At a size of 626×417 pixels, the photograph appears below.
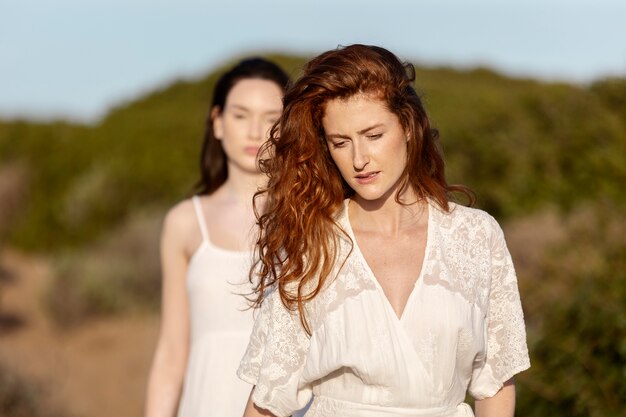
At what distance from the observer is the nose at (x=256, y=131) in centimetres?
478

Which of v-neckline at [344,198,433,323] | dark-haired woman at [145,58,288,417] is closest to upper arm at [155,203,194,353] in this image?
dark-haired woman at [145,58,288,417]

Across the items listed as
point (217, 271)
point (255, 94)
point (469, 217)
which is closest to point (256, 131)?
point (255, 94)

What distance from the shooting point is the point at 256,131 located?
4781 millimetres

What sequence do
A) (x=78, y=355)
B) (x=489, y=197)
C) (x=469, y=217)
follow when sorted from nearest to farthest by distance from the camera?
(x=469, y=217), (x=489, y=197), (x=78, y=355)

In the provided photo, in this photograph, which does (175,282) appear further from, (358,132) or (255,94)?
(358,132)

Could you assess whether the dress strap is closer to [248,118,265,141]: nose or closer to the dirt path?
[248,118,265,141]: nose

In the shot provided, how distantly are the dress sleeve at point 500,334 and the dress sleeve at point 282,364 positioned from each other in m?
0.52

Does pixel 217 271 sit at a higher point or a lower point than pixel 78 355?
higher

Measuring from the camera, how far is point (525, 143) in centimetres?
1334

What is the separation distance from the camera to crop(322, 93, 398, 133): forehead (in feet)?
10.4

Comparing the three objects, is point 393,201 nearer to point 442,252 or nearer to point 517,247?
point 442,252

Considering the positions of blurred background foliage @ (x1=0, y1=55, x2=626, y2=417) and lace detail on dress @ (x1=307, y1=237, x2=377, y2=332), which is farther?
blurred background foliage @ (x1=0, y1=55, x2=626, y2=417)

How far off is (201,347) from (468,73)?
90.9 feet

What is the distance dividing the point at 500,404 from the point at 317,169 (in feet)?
2.85
